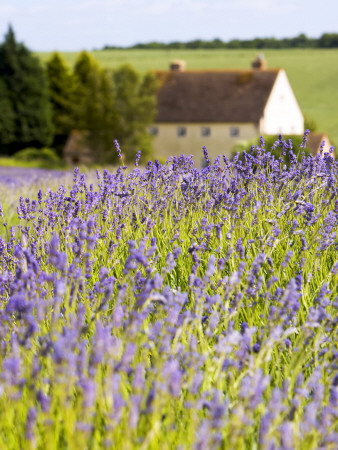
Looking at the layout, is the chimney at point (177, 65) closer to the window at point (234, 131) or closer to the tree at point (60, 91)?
the window at point (234, 131)

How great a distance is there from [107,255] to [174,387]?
2326 mm

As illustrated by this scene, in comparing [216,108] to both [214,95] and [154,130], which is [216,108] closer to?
[214,95]

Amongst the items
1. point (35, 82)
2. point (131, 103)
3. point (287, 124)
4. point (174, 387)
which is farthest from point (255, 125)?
point (174, 387)

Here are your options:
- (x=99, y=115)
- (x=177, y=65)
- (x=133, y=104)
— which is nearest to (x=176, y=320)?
(x=133, y=104)

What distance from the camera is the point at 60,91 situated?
41625 millimetres

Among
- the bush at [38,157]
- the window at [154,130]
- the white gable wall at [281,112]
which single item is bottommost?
the bush at [38,157]

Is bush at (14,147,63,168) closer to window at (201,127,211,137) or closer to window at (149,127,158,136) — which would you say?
window at (149,127,158,136)

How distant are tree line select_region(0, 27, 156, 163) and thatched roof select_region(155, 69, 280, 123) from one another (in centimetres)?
606

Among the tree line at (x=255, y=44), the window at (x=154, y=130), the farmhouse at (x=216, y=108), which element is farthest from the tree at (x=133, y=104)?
the tree line at (x=255, y=44)

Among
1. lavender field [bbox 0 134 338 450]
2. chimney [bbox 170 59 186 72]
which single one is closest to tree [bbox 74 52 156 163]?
chimney [bbox 170 59 186 72]

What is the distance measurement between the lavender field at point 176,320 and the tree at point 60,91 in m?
37.0

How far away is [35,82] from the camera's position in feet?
125

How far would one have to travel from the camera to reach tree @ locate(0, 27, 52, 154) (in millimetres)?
38125

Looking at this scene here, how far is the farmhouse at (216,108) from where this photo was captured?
42875 mm
